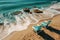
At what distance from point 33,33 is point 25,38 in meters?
1.51

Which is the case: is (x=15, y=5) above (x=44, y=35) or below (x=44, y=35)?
below

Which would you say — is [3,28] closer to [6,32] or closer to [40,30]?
[6,32]

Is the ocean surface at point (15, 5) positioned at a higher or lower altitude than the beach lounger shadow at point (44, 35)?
lower

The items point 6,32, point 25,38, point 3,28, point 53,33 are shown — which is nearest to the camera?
point 25,38

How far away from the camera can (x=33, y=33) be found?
16828 millimetres

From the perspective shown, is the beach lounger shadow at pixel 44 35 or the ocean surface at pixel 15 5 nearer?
the beach lounger shadow at pixel 44 35

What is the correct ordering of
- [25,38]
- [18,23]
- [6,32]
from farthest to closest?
[18,23] → [6,32] → [25,38]

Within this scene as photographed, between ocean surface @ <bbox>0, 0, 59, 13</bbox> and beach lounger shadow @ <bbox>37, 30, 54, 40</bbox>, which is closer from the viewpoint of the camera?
beach lounger shadow @ <bbox>37, 30, 54, 40</bbox>

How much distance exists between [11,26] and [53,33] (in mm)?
6716

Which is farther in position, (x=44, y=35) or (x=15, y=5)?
(x=15, y=5)

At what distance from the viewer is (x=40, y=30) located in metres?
17.0

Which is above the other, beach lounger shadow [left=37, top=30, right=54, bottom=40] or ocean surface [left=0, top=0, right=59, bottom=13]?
beach lounger shadow [left=37, top=30, right=54, bottom=40]

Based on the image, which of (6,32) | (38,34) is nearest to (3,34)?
(6,32)

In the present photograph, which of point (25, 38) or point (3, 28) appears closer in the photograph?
point (25, 38)
